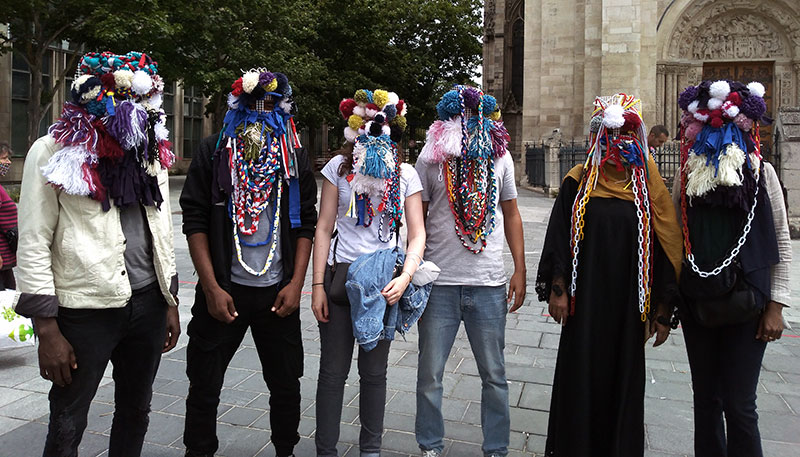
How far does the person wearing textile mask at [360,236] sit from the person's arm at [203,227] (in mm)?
485

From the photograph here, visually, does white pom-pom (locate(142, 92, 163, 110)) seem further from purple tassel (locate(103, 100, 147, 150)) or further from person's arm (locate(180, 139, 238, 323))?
person's arm (locate(180, 139, 238, 323))

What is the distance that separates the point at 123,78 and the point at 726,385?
10.9 feet

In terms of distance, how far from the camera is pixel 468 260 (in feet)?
11.8

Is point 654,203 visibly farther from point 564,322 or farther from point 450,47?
point 450,47

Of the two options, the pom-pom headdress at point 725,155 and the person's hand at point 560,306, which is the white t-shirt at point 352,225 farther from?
the pom-pom headdress at point 725,155

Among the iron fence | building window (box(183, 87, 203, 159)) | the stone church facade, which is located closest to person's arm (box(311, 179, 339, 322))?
the stone church facade

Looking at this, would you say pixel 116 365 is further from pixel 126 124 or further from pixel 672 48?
pixel 672 48

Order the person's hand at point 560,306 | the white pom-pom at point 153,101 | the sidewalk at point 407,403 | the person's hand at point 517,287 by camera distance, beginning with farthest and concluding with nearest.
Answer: the sidewalk at point 407,403, the person's hand at point 517,287, the person's hand at point 560,306, the white pom-pom at point 153,101

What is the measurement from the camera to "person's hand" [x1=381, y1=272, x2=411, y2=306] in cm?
325

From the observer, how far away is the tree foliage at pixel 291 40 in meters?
19.9

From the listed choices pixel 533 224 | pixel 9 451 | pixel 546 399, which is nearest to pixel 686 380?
pixel 546 399

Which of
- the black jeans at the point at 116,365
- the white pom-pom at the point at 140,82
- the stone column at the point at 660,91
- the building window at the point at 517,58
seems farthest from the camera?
the building window at the point at 517,58

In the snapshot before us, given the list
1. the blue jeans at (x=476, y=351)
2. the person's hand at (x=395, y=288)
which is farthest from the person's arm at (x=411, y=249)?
the blue jeans at (x=476, y=351)

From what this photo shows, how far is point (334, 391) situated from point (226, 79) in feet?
74.6
